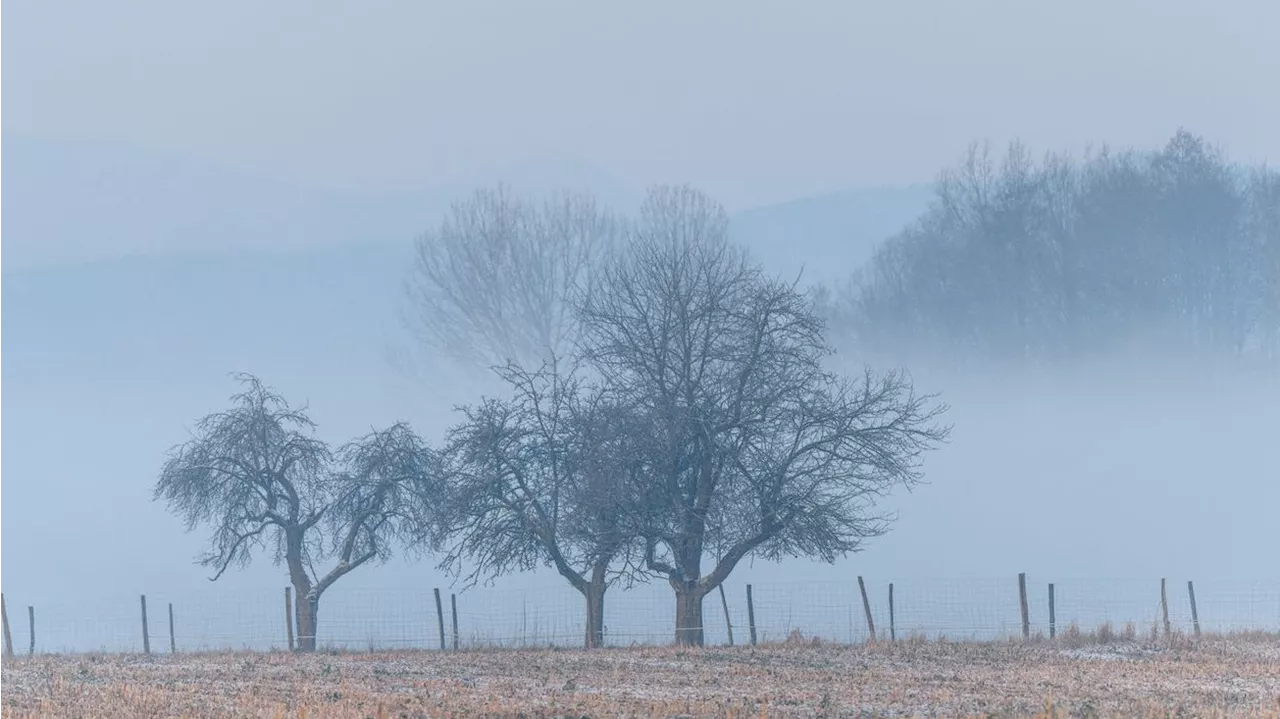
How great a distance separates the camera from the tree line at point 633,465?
32.5 meters

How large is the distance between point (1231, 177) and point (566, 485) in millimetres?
44259

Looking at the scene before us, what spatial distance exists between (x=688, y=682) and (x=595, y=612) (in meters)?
12.6

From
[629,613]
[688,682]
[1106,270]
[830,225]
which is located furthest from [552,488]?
[830,225]

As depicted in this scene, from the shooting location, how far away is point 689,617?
110ft

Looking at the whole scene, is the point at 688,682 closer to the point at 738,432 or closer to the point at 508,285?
the point at 738,432

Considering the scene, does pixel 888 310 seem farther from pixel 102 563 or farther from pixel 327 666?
pixel 327 666

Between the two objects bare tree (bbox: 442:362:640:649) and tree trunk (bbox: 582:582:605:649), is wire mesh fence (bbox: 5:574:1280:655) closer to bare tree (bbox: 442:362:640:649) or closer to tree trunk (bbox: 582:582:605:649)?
tree trunk (bbox: 582:582:605:649)

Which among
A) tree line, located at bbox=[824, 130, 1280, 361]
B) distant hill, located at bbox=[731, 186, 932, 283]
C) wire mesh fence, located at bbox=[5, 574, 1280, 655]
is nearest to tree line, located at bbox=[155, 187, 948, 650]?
wire mesh fence, located at bbox=[5, 574, 1280, 655]

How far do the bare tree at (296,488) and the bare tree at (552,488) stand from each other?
192cm

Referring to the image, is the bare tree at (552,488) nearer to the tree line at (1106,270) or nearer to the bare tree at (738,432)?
the bare tree at (738,432)

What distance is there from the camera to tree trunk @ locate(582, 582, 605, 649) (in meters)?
34.0

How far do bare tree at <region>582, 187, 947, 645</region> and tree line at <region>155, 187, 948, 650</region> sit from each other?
48mm

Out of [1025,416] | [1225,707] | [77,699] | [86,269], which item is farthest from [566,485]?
[86,269]

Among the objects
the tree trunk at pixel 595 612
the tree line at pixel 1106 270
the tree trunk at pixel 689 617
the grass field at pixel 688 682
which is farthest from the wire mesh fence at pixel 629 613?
the tree line at pixel 1106 270
